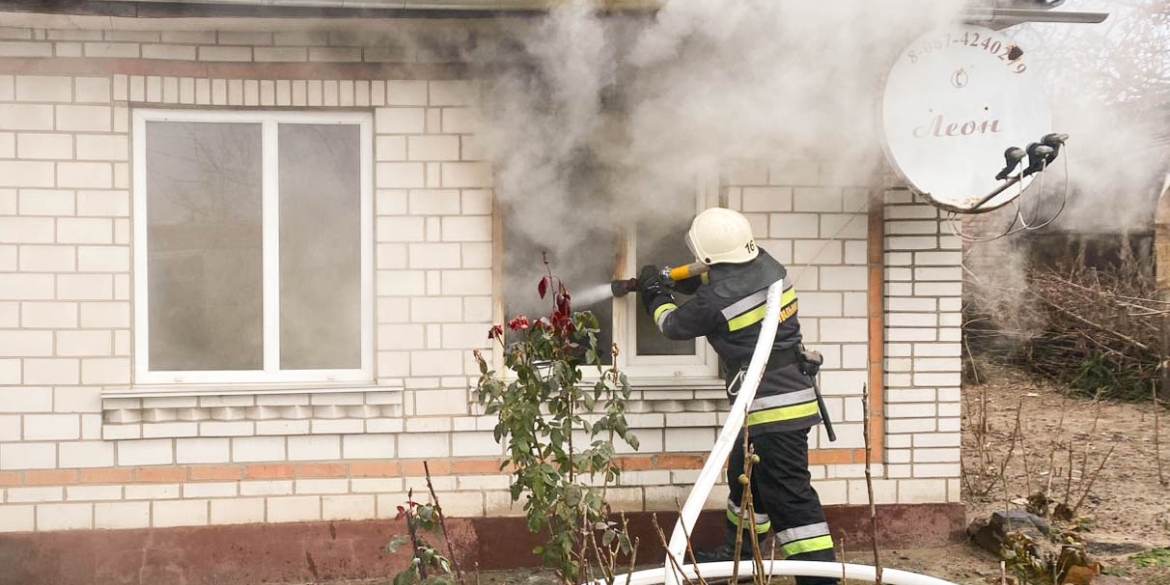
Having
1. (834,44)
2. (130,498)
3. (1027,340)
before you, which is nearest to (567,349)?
(834,44)

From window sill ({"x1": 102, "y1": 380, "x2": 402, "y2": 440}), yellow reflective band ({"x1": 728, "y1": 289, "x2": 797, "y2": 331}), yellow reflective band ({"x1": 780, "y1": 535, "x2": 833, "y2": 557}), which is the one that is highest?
yellow reflective band ({"x1": 728, "y1": 289, "x2": 797, "y2": 331})

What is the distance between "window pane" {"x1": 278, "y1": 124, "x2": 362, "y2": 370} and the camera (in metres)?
5.33

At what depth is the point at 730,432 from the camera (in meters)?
4.12

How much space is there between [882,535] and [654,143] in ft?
8.09

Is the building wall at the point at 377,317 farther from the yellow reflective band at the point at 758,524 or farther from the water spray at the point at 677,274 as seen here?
the water spray at the point at 677,274

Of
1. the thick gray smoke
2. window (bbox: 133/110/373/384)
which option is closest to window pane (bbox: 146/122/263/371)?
window (bbox: 133/110/373/384)

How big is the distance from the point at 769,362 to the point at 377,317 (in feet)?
6.55

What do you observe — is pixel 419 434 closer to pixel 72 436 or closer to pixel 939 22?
pixel 72 436

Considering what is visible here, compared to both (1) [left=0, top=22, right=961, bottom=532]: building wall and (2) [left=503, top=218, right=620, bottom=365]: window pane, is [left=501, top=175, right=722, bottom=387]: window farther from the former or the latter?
(1) [left=0, top=22, right=961, bottom=532]: building wall

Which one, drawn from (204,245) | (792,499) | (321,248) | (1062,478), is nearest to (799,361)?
(792,499)

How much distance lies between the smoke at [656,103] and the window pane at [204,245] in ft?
4.27

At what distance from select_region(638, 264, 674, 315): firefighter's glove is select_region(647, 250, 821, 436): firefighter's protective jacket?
17cm

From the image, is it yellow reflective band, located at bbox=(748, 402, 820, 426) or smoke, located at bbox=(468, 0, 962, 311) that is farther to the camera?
smoke, located at bbox=(468, 0, 962, 311)

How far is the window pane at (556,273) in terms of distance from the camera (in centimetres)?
545
